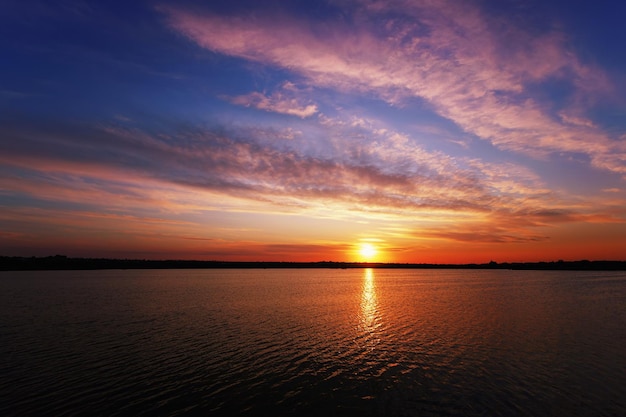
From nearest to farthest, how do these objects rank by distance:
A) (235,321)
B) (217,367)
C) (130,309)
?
(217,367), (235,321), (130,309)

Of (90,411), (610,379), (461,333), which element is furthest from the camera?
(461,333)

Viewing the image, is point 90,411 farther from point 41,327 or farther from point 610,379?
point 610,379

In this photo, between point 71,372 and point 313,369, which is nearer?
point 71,372

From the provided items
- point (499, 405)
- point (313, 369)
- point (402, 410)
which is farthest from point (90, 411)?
point (499, 405)

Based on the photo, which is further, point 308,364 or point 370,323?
point 370,323

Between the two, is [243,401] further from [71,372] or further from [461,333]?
[461,333]

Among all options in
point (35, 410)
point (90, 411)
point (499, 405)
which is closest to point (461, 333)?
point (499, 405)

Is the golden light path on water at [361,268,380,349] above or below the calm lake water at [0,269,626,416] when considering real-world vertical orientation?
below

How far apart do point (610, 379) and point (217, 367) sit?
1304 inches

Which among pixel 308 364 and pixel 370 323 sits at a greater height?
pixel 308 364

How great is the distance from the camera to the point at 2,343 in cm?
3834

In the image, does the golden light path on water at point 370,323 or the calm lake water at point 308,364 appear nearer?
the calm lake water at point 308,364

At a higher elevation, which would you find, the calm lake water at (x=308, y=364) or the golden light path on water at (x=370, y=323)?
the calm lake water at (x=308, y=364)

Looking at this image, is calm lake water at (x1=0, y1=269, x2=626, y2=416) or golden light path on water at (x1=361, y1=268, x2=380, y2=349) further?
golden light path on water at (x1=361, y1=268, x2=380, y2=349)
